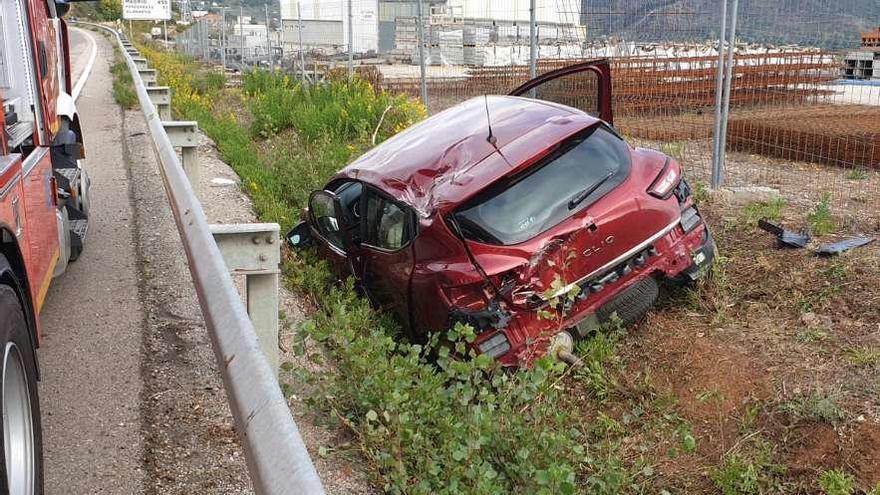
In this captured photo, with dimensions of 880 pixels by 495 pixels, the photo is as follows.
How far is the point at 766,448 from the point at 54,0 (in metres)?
6.84

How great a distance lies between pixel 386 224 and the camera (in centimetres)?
607

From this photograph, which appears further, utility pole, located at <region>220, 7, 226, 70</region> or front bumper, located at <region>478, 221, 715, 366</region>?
utility pole, located at <region>220, 7, 226, 70</region>

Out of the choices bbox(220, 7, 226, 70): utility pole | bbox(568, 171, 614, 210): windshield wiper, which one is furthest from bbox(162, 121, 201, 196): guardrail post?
bbox(220, 7, 226, 70): utility pole

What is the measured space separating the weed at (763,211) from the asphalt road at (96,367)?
5386 mm

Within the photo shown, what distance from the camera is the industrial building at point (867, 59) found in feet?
38.2

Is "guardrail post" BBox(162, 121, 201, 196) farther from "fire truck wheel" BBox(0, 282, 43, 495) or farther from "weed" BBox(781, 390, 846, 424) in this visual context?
"weed" BBox(781, 390, 846, 424)

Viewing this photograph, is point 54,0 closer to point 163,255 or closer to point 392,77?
point 163,255

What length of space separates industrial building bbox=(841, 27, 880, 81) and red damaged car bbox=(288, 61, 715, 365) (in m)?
6.78

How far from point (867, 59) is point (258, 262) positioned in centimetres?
1049

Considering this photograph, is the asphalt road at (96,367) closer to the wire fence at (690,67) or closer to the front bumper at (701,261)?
the front bumper at (701,261)

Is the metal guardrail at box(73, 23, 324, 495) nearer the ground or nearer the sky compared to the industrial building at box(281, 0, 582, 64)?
nearer the ground

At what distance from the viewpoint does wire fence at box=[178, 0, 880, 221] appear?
1102 cm

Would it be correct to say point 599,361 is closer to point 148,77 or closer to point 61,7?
point 61,7

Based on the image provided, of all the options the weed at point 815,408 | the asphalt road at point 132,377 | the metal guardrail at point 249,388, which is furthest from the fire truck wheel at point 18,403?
the weed at point 815,408
